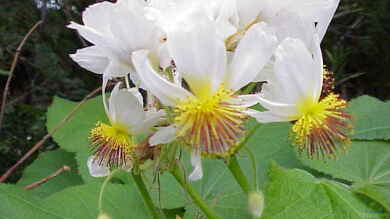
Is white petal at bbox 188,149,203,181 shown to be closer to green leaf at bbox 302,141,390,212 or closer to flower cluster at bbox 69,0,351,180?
flower cluster at bbox 69,0,351,180

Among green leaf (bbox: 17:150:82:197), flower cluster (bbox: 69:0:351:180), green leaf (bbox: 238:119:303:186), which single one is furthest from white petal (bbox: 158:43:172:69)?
green leaf (bbox: 17:150:82:197)

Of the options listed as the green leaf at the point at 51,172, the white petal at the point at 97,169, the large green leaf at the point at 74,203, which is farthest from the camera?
the green leaf at the point at 51,172

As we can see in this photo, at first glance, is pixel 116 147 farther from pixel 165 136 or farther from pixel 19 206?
pixel 19 206

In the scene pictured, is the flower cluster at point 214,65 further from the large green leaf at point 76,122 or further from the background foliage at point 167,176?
the large green leaf at point 76,122

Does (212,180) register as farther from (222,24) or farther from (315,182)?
(222,24)

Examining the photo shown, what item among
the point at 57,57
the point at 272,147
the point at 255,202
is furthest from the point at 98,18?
the point at 57,57

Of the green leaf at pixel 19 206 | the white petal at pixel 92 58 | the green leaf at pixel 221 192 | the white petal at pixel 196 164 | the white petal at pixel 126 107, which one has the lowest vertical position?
the green leaf at pixel 221 192

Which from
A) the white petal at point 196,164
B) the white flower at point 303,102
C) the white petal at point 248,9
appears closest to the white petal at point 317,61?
the white flower at point 303,102
